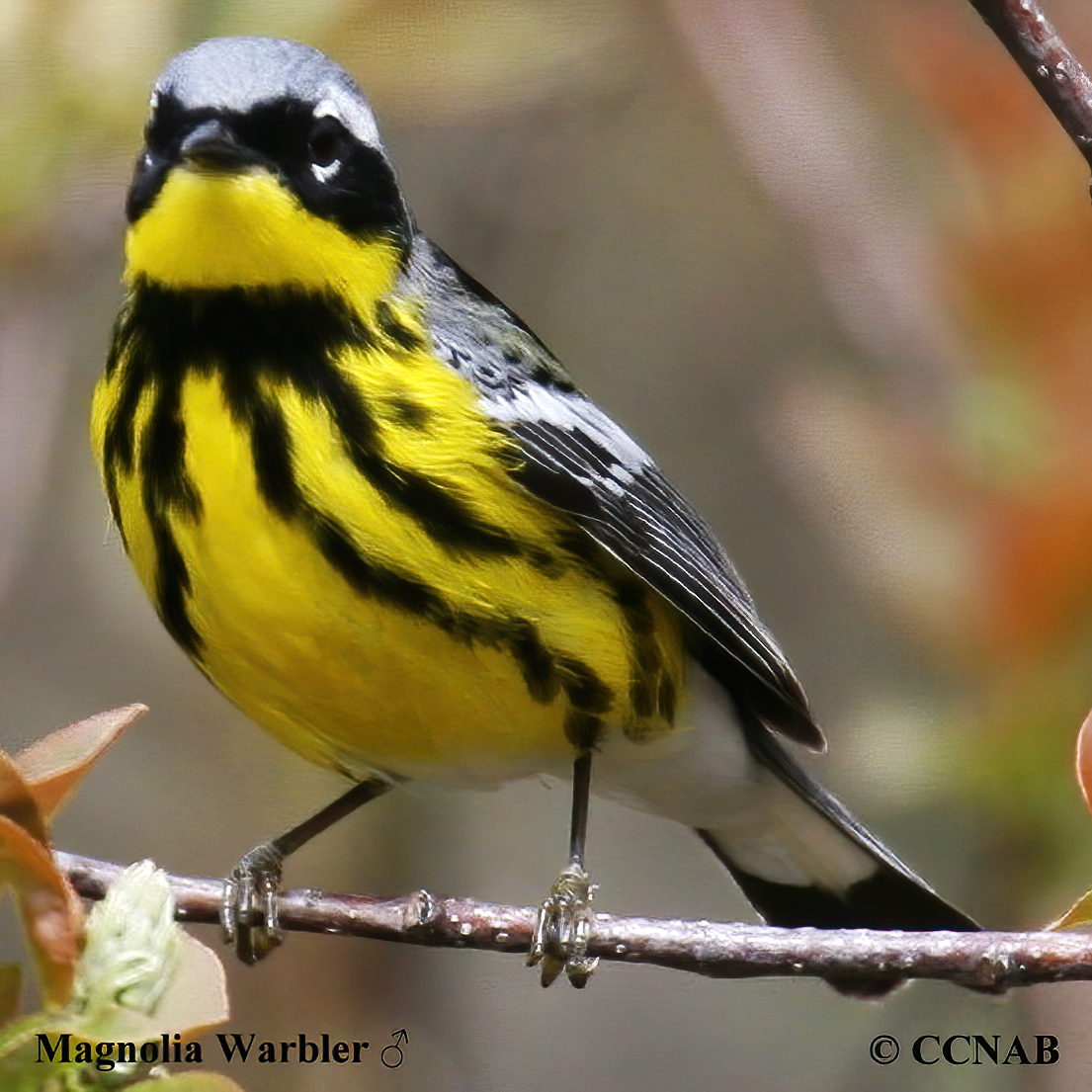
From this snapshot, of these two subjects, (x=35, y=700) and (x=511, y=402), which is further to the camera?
(x=35, y=700)

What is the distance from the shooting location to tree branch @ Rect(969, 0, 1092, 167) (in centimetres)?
103

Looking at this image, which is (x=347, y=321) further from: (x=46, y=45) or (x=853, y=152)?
(x=853, y=152)

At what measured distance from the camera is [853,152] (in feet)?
7.09

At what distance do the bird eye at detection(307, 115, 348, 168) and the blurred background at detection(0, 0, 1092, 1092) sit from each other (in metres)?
0.35

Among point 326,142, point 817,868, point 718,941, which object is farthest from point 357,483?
point 817,868

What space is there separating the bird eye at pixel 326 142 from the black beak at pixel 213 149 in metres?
0.10

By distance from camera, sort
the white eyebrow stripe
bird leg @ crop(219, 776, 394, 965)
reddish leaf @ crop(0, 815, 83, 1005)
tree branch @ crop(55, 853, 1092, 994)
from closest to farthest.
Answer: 1. reddish leaf @ crop(0, 815, 83, 1005)
2. tree branch @ crop(55, 853, 1092, 994)
3. the white eyebrow stripe
4. bird leg @ crop(219, 776, 394, 965)

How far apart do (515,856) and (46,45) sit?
1184 millimetres

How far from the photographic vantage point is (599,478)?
1767 millimetres

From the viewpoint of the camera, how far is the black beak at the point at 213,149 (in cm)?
137

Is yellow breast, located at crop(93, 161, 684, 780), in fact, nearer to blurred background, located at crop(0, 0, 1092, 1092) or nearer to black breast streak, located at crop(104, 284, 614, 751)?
black breast streak, located at crop(104, 284, 614, 751)

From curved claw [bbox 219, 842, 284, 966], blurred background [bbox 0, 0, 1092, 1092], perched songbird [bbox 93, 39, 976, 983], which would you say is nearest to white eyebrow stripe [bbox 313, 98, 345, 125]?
perched songbird [bbox 93, 39, 976, 983]

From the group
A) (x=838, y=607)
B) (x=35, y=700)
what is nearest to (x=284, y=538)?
(x=35, y=700)

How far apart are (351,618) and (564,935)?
44cm
